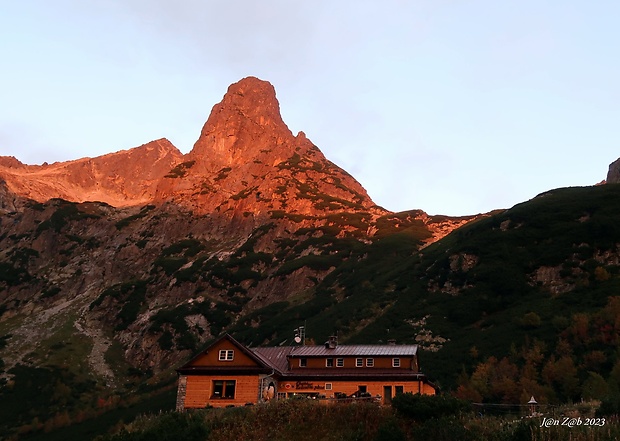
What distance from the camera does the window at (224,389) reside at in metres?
49.8

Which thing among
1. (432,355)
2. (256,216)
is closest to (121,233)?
(256,216)

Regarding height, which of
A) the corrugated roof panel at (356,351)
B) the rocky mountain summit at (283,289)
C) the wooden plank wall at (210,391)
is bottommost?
the wooden plank wall at (210,391)

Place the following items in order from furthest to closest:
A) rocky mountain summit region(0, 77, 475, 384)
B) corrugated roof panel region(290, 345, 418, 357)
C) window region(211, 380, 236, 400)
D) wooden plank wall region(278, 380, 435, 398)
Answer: rocky mountain summit region(0, 77, 475, 384) → corrugated roof panel region(290, 345, 418, 357) → wooden plank wall region(278, 380, 435, 398) → window region(211, 380, 236, 400)

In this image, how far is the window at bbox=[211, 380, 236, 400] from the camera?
163ft

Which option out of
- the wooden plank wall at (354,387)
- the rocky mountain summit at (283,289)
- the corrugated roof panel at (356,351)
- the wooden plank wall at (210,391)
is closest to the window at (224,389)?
the wooden plank wall at (210,391)

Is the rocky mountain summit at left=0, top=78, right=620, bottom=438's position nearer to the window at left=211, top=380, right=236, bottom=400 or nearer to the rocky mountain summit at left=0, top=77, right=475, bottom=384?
the rocky mountain summit at left=0, top=77, right=475, bottom=384

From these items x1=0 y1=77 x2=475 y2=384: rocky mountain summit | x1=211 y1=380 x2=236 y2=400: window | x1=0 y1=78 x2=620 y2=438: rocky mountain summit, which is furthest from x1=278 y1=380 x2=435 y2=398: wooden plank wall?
x1=0 y1=77 x2=475 y2=384: rocky mountain summit

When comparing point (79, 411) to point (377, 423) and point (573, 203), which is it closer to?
point (377, 423)

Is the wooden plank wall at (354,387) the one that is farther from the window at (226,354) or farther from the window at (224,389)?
the window at (226,354)

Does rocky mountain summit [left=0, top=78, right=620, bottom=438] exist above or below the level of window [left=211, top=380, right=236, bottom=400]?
above

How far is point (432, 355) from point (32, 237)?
162721 mm

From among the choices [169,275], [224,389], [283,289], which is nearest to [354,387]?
[224,389]

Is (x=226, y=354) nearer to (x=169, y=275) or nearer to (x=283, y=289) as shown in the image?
(x=283, y=289)

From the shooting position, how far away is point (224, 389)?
4997 cm
